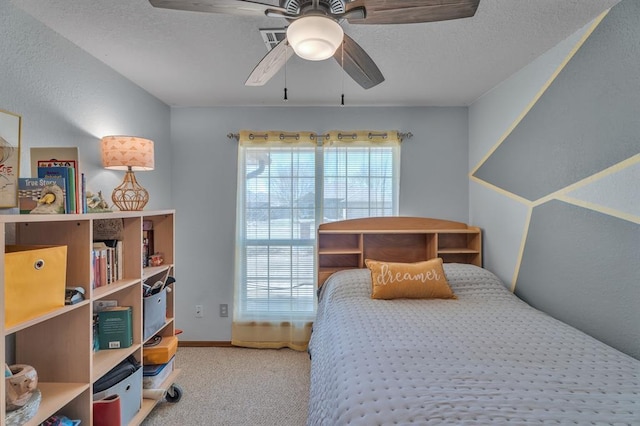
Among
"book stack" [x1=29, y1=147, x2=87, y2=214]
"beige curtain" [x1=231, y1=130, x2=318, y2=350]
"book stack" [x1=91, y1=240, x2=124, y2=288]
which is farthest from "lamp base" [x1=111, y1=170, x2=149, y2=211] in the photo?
"beige curtain" [x1=231, y1=130, x2=318, y2=350]

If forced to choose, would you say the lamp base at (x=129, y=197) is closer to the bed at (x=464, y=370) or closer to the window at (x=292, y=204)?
the window at (x=292, y=204)

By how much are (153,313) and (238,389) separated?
2.89 ft

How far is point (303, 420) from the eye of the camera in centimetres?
200

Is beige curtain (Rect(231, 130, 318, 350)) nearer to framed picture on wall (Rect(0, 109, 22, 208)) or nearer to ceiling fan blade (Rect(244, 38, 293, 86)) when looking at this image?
ceiling fan blade (Rect(244, 38, 293, 86))

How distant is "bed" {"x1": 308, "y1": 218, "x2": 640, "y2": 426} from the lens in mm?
1019

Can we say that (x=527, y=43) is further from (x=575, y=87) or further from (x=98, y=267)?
(x=98, y=267)

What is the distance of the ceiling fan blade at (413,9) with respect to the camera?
1062mm

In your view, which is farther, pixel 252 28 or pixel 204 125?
pixel 204 125

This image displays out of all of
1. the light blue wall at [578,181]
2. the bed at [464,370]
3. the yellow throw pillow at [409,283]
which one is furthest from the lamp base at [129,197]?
the light blue wall at [578,181]

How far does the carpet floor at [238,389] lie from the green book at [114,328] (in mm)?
627

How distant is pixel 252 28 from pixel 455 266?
2258 millimetres

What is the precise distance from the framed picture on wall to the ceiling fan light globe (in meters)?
1.39

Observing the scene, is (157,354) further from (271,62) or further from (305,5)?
(305,5)

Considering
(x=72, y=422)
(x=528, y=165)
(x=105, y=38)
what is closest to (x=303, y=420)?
(x=72, y=422)
